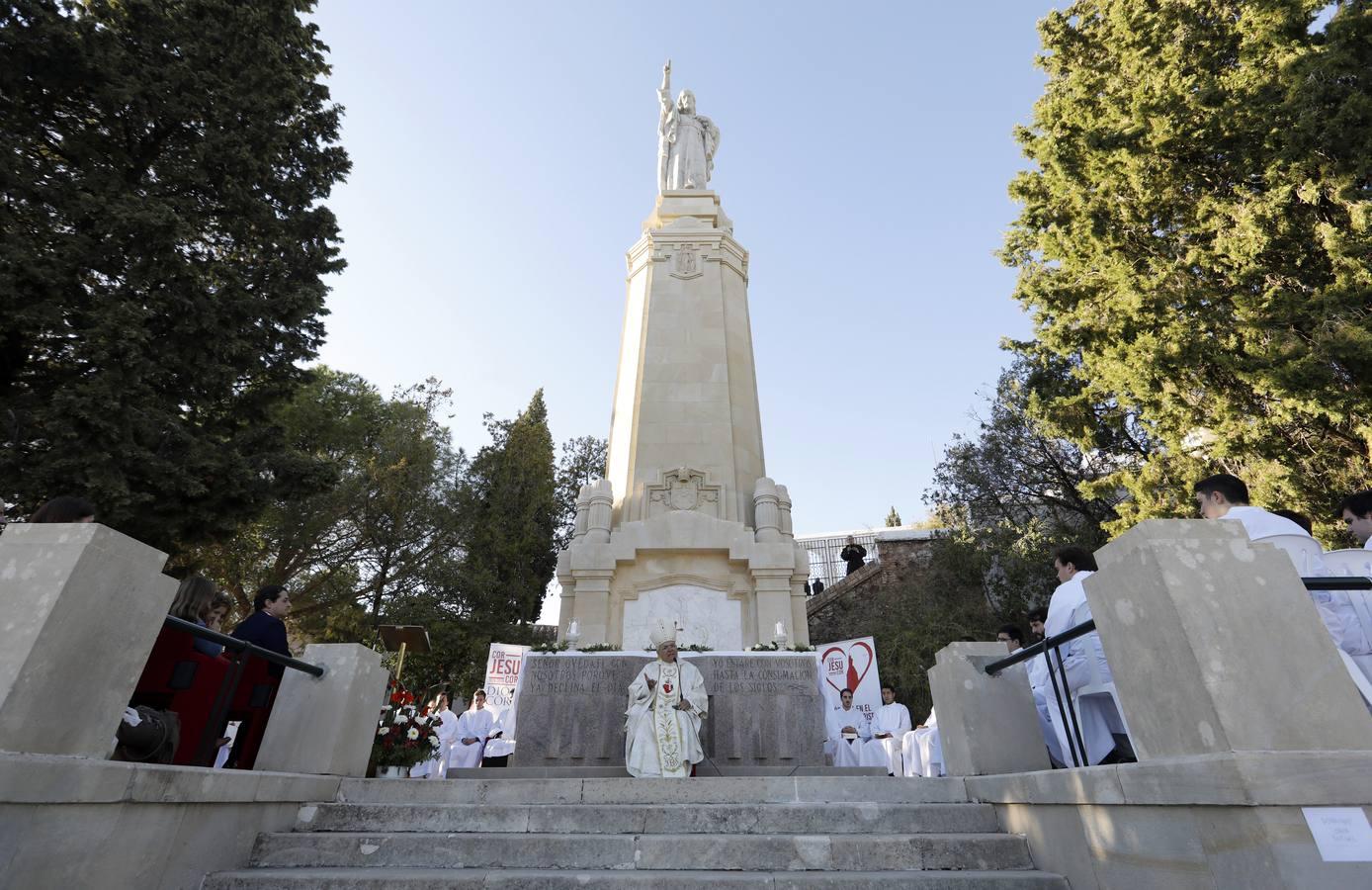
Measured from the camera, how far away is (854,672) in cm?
1496

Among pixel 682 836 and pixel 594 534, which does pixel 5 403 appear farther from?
pixel 682 836

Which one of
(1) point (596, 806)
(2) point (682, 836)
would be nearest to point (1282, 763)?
(2) point (682, 836)

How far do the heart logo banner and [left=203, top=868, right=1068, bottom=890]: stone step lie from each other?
10605 millimetres

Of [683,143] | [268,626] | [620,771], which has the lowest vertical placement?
[620,771]

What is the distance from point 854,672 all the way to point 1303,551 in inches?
459

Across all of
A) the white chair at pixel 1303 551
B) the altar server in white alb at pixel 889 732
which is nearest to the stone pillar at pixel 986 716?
the white chair at pixel 1303 551

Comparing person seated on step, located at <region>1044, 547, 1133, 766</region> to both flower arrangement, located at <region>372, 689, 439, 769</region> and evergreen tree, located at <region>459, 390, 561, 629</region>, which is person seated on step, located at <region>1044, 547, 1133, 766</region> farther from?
evergreen tree, located at <region>459, 390, 561, 629</region>

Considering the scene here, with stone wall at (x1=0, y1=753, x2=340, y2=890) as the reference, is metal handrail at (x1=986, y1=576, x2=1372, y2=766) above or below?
above

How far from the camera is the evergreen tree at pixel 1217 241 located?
10.7m

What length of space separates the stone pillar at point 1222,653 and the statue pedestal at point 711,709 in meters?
5.66

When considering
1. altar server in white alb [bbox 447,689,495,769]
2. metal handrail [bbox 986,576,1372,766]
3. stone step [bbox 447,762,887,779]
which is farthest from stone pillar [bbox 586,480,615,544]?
metal handrail [bbox 986,576,1372,766]

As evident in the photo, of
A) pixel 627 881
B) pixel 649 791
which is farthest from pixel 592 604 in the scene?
pixel 627 881

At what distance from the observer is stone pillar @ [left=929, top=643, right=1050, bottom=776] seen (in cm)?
515

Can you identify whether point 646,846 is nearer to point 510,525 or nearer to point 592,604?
point 592,604
